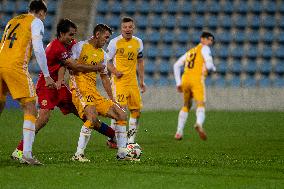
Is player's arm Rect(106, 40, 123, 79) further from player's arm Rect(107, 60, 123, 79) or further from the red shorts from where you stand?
the red shorts

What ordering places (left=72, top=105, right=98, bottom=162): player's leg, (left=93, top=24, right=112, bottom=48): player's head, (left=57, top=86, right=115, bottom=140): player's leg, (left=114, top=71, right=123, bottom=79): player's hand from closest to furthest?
(left=72, top=105, right=98, bottom=162): player's leg
(left=93, top=24, right=112, bottom=48): player's head
(left=57, top=86, right=115, bottom=140): player's leg
(left=114, top=71, right=123, bottom=79): player's hand

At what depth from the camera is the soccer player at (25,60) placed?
8.93 metres

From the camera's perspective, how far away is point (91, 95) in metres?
9.80

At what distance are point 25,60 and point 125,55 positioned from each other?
3738 mm

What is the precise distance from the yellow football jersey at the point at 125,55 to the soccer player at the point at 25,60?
356 cm

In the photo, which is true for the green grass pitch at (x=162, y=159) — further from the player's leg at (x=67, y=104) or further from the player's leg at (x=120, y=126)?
Answer: the player's leg at (x=67, y=104)

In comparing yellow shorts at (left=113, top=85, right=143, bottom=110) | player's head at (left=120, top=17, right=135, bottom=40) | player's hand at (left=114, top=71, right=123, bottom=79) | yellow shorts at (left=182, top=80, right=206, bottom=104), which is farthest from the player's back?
yellow shorts at (left=182, top=80, right=206, bottom=104)

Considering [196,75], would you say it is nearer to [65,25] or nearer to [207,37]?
[207,37]

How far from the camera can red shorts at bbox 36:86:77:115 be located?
10555mm

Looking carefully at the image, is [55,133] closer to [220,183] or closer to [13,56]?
[13,56]

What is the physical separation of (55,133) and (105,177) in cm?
727

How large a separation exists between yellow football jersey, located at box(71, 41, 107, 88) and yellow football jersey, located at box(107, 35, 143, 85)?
2.57m

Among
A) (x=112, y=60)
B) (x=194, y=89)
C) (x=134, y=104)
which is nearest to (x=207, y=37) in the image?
(x=194, y=89)

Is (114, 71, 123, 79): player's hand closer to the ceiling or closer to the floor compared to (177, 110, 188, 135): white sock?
closer to the ceiling
